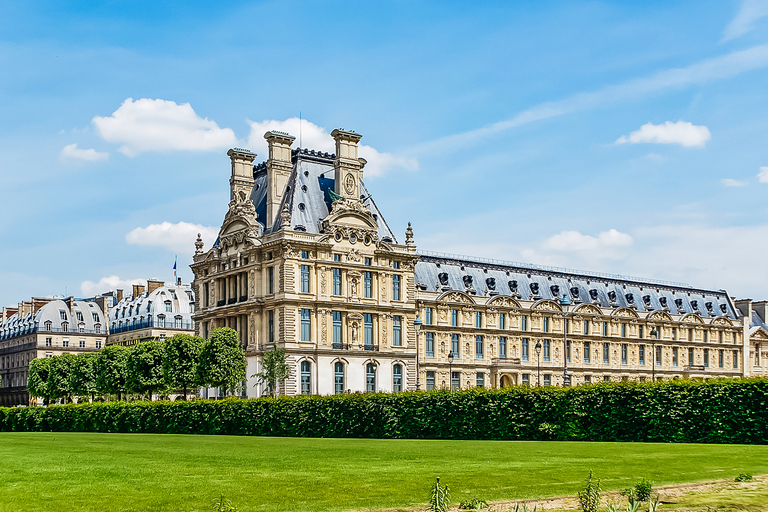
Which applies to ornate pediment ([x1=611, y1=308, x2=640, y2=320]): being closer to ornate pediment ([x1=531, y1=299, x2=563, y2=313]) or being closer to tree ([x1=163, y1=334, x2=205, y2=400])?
ornate pediment ([x1=531, y1=299, x2=563, y2=313])

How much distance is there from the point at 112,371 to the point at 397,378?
89.1ft

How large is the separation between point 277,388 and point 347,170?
75.5 feet

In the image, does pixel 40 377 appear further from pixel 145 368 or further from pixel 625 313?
pixel 625 313

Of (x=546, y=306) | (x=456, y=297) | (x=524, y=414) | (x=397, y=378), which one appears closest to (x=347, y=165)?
(x=397, y=378)

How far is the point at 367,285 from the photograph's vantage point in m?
95.8

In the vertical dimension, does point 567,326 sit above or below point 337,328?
above

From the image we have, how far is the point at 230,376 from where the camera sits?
271 feet

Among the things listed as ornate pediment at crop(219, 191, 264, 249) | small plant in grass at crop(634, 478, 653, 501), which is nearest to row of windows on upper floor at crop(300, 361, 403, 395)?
ornate pediment at crop(219, 191, 264, 249)

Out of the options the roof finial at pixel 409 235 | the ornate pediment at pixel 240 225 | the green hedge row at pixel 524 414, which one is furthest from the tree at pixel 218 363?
the roof finial at pixel 409 235

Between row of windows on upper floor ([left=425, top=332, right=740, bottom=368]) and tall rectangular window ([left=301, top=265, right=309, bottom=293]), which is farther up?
tall rectangular window ([left=301, top=265, right=309, bottom=293])

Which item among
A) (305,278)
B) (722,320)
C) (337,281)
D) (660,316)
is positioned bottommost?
(722,320)

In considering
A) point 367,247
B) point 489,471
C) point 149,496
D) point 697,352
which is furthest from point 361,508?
point 697,352

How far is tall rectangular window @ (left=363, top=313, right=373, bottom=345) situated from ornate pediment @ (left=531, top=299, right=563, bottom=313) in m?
30.3

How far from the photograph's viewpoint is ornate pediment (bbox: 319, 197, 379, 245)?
93.4 metres
